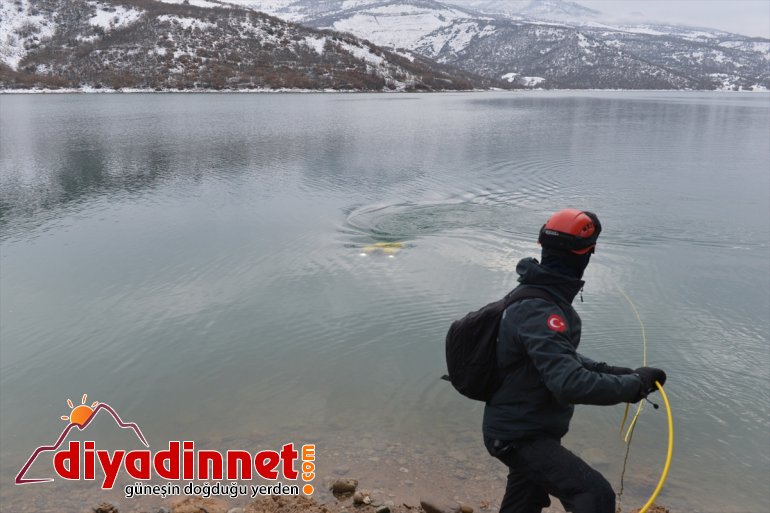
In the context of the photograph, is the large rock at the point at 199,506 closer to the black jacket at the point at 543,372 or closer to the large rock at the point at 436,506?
the large rock at the point at 436,506

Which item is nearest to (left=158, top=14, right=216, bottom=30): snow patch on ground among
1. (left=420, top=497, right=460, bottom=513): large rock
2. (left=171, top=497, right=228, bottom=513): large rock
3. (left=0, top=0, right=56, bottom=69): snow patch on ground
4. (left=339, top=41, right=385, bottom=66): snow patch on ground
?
(left=0, top=0, right=56, bottom=69): snow patch on ground

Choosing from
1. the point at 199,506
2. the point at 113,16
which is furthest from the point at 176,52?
the point at 199,506

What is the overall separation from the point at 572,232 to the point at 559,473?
5.26ft

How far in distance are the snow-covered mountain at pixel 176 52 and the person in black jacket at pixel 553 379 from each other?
13948 centimetres

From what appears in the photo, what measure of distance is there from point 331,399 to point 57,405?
14.6ft

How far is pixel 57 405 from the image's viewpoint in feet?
30.2

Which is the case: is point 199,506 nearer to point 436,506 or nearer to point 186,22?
point 436,506

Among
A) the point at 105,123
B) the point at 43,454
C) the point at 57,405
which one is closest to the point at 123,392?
the point at 57,405

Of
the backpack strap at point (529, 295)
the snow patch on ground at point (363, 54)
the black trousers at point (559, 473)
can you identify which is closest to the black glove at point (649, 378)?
the black trousers at point (559, 473)

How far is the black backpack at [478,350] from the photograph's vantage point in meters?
3.75

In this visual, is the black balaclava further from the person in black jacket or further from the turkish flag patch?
the turkish flag patch

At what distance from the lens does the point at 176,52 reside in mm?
149875

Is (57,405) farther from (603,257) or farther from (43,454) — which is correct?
(603,257)

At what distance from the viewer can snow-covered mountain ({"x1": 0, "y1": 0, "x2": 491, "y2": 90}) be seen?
448 feet
